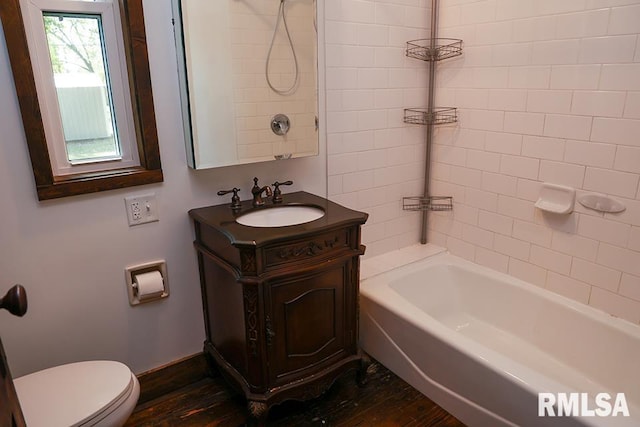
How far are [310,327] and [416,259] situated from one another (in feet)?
3.26

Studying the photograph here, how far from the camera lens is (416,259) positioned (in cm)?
253

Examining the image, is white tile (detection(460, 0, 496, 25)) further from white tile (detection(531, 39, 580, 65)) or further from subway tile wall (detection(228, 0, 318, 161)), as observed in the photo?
subway tile wall (detection(228, 0, 318, 161))

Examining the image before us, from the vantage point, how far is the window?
1.52 m

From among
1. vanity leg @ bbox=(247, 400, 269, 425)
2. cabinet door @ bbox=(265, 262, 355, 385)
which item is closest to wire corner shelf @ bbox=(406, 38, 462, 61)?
cabinet door @ bbox=(265, 262, 355, 385)

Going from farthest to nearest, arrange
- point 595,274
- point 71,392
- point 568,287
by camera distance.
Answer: point 568,287
point 595,274
point 71,392

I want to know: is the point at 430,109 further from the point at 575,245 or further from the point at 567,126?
the point at 575,245

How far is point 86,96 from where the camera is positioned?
167 cm

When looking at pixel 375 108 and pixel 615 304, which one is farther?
pixel 375 108

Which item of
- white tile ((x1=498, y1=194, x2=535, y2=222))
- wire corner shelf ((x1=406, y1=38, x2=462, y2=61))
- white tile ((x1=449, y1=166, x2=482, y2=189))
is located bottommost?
white tile ((x1=498, y1=194, x2=535, y2=222))

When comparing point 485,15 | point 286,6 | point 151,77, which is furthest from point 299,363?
point 485,15

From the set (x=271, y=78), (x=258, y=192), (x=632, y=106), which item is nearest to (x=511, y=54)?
(x=632, y=106)

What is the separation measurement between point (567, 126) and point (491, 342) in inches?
44.2

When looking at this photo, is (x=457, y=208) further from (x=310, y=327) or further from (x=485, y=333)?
(x=310, y=327)

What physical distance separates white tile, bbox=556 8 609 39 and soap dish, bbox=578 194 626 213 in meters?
0.67
